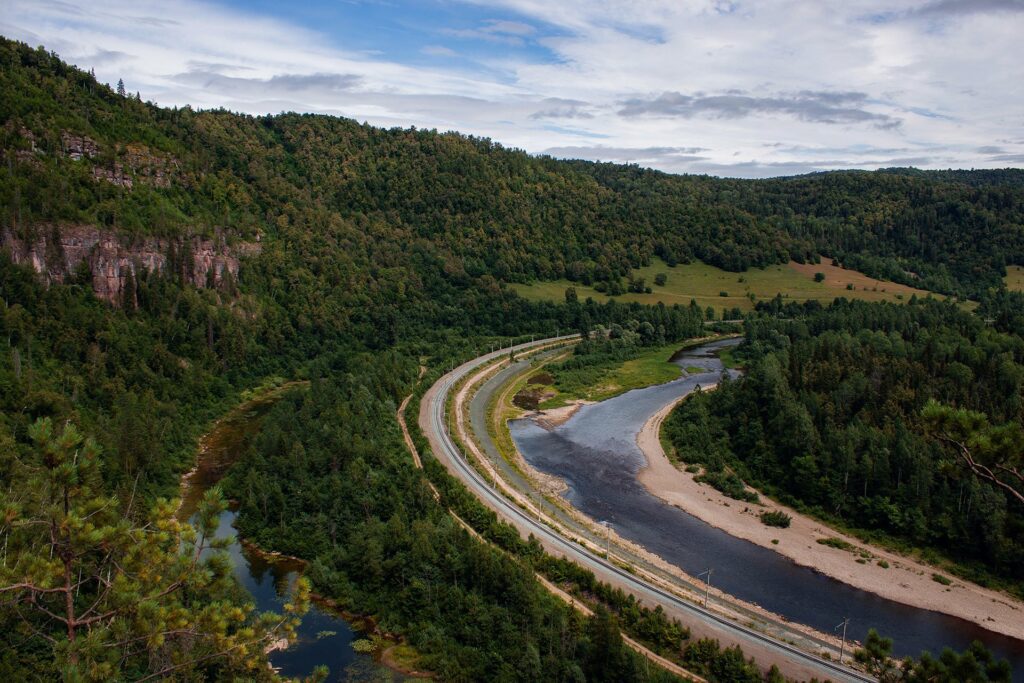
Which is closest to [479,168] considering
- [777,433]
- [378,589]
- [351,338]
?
[351,338]

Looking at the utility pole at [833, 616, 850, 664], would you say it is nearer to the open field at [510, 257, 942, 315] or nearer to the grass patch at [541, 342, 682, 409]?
the grass patch at [541, 342, 682, 409]

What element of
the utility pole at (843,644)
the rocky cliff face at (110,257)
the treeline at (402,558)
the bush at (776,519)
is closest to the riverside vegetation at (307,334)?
the treeline at (402,558)

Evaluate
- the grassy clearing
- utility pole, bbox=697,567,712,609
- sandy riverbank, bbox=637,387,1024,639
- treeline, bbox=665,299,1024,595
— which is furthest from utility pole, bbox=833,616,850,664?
the grassy clearing

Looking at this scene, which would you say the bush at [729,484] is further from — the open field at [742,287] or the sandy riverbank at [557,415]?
the open field at [742,287]

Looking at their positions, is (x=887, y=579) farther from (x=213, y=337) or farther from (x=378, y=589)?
(x=213, y=337)

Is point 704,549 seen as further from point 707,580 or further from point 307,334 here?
point 307,334

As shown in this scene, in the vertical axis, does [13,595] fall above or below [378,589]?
above
